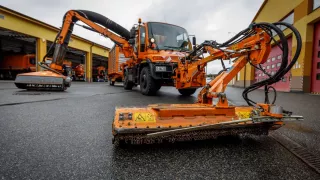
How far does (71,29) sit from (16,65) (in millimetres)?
17233

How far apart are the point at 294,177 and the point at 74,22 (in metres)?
9.45

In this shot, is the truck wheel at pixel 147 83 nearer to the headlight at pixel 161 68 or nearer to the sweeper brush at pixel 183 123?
the headlight at pixel 161 68

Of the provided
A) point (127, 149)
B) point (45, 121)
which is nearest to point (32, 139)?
point (45, 121)

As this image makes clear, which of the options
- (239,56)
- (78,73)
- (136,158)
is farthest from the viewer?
(78,73)

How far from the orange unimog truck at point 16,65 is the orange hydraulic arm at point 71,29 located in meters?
15.2

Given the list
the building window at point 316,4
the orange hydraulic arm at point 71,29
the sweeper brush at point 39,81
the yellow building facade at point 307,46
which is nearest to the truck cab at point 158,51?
the orange hydraulic arm at point 71,29

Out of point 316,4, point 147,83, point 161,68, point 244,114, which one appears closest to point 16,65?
point 147,83

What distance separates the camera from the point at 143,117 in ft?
5.60

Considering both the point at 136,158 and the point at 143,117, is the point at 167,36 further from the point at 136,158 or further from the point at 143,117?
the point at 136,158

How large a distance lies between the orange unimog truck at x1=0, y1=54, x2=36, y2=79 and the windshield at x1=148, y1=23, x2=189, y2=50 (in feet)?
63.3

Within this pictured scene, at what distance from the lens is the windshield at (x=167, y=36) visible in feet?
21.0

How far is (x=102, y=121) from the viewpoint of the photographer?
2.70 m

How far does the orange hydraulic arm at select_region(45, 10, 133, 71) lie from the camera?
27.4ft

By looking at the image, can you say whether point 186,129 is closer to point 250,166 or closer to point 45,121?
point 250,166
